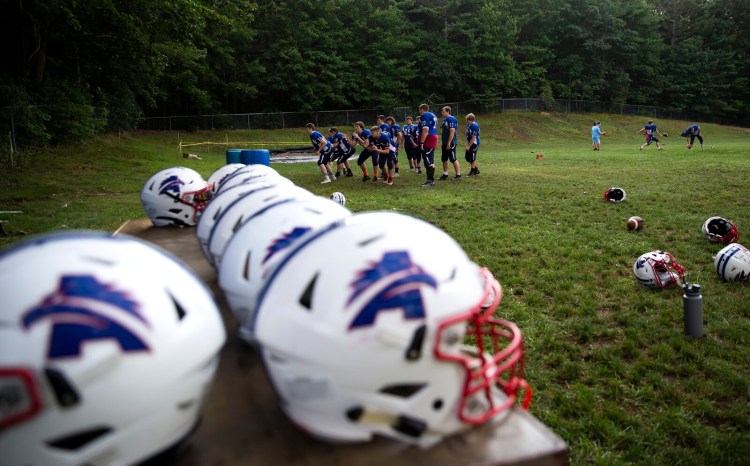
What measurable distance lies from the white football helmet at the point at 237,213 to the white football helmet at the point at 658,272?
16.1ft

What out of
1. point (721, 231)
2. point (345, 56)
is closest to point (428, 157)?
point (721, 231)

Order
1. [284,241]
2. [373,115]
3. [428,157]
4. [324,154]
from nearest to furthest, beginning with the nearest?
[284,241]
[428,157]
[324,154]
[373,115]

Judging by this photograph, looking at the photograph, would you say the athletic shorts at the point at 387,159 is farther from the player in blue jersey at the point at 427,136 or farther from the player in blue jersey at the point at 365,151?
the player in blue jersey at the point at 427,136

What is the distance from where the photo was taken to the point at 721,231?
844 cm

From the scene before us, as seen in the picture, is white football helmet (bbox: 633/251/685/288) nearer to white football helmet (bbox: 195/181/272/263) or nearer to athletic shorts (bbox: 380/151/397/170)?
white football helmet (bbox: 195/181/272/263)

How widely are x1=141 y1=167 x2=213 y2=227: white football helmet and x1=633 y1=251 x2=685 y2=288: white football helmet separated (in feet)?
17.7

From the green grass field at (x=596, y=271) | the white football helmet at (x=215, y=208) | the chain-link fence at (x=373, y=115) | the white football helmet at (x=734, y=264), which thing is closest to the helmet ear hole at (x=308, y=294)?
the white football helmet at (x=215, y=208)

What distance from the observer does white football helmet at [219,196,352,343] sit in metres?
2.72

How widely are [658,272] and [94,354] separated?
6574 millimetres

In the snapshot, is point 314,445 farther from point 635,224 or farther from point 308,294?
point 635,224

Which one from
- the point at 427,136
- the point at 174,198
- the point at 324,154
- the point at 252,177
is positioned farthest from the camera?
the point at 324,154

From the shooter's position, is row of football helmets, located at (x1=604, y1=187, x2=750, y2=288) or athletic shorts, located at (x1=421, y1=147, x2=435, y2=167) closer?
row of football helmets, located at (x1=604, y1=187, x2=750, y2=288)

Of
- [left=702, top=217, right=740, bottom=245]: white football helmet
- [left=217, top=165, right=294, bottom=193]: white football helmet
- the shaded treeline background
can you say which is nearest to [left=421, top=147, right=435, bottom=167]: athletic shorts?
[left=702, top=217, right=740, bottom=245]: white football helmet

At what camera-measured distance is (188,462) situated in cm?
200
